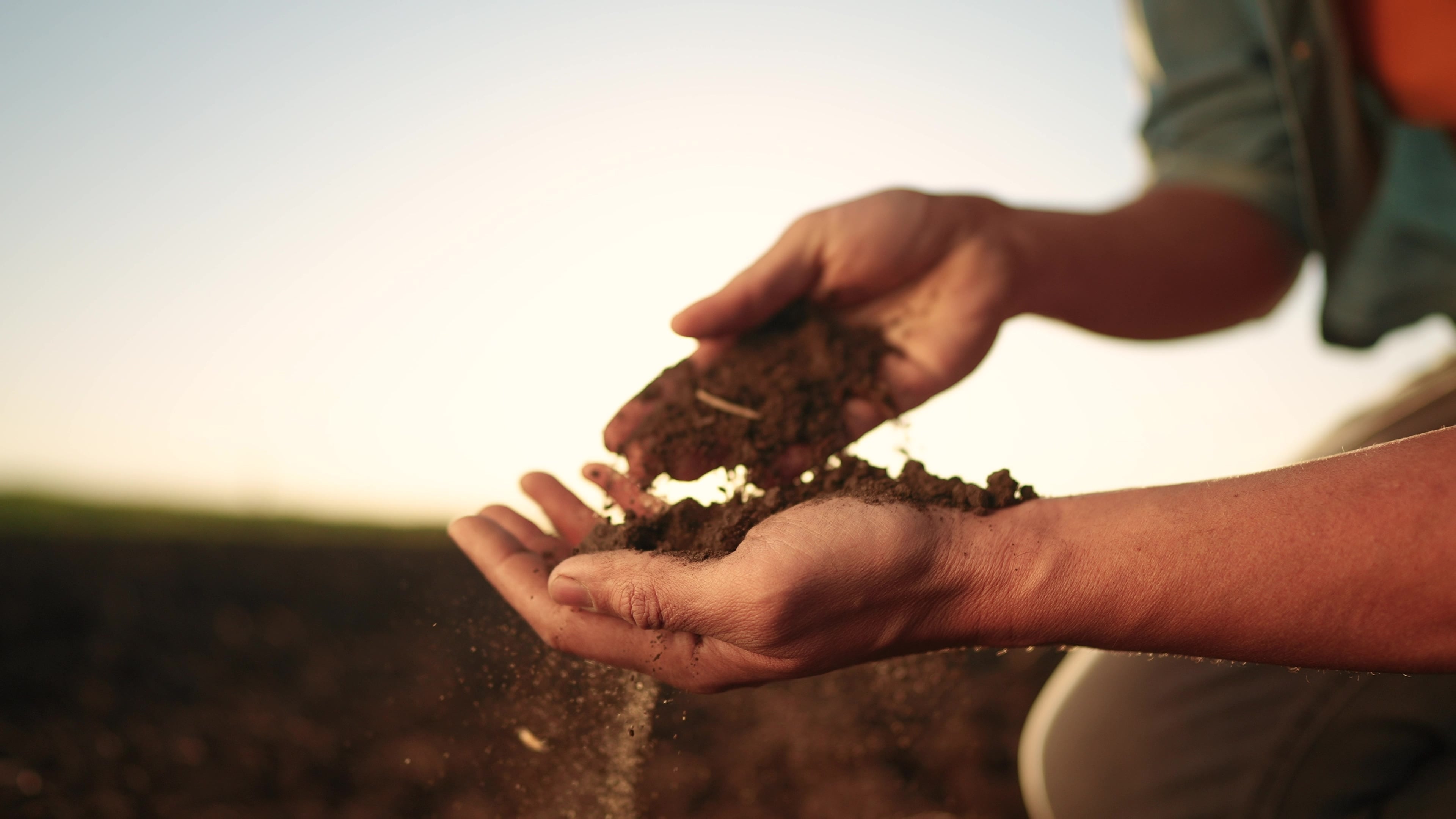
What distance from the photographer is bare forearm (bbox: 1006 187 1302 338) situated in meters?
2.00

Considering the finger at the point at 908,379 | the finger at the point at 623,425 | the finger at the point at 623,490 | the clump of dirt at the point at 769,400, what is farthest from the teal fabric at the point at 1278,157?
the finger at the point at 623,490

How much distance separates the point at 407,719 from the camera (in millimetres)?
3283

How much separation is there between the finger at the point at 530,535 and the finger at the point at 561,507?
0.04m

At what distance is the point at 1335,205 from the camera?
86.1 inches

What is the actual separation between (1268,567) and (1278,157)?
1.85m

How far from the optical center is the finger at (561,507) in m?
1.62

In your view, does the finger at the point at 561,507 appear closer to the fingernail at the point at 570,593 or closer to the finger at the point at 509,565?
the finger at the point at 509,565

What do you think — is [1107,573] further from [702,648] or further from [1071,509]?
[702,648]

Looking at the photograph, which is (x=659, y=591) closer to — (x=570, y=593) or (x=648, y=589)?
(x=648, y=589)

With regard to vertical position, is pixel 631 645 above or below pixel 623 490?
below

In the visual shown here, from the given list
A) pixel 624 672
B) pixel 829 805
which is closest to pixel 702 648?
pixel 624 672

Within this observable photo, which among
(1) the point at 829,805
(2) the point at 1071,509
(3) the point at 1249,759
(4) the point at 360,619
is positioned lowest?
(1) the point at 829,805

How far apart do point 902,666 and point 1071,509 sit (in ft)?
3.05

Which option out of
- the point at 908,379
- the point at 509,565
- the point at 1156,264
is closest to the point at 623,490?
the point at 509,565
